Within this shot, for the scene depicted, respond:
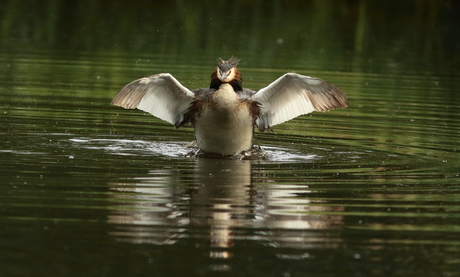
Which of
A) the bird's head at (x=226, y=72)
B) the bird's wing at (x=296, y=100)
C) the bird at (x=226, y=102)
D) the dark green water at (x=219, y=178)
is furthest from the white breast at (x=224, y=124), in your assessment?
the bird's wing at (x=296, y=100)

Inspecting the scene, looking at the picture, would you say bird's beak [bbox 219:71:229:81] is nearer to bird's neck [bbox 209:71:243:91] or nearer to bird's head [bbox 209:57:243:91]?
bird's head [bbox 209:57:243:91]

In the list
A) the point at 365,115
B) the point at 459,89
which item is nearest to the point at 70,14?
the point at 459,89

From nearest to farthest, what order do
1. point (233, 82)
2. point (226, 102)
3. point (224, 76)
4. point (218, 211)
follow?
point (218, 211)
point (226, 102)
point (224, 76)
point (233, 82)

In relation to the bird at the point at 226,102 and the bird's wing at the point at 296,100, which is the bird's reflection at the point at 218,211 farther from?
the bird's wing at the point at 296,100

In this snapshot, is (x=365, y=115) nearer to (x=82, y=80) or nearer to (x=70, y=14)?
(x=82, y=80)

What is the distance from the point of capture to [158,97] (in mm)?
12469

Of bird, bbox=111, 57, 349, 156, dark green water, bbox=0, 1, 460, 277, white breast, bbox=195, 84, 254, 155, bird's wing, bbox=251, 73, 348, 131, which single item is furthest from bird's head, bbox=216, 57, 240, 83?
dark green water, bbox=0, 1, 460, 277

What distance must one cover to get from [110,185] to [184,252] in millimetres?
2546

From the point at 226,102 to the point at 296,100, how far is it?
1.24 metres

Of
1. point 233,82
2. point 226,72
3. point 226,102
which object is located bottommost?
point 226,102

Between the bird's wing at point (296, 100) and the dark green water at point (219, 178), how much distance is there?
459 mm

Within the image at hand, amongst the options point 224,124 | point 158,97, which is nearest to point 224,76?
point 224,124

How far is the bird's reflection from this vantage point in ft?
24.9

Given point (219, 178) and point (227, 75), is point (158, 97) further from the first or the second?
point (219, 178)
